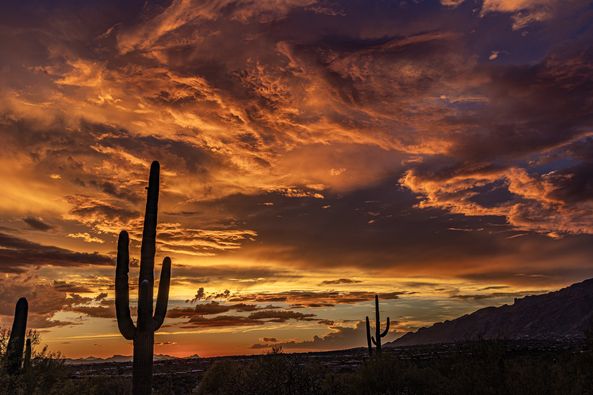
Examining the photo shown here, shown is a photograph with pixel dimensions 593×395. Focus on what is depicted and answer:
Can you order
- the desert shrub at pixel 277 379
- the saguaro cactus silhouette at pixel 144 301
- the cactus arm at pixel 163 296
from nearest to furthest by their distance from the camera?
1. the saguaro cactus silhouette at pixel 144 301
2. the cactus arm at pixel 163 296
3. the desert shrub at pixel 277 379

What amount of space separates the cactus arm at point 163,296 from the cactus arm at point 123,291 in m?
0.74

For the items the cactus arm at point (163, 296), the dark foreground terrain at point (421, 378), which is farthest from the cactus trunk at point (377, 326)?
the cactus arm at point (163, 296)

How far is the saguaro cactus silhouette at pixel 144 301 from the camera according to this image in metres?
14.6

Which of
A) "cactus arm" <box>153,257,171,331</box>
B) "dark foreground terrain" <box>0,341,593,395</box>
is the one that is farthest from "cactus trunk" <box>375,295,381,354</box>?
"cactus arm" <box>153,257,171,331</box>

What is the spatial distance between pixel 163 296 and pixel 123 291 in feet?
5.20

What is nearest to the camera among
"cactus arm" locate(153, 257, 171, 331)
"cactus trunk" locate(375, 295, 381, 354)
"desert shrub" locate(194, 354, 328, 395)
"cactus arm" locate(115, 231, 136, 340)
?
"cactus arm" locate(115, 231, 136, 340)

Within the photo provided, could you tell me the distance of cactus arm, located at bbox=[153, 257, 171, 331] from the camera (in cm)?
1545

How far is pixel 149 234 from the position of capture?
15.8m

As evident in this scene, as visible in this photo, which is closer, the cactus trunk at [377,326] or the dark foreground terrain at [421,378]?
the dark foreground terrain at [421,378]

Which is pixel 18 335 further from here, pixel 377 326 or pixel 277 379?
pixel 377 326

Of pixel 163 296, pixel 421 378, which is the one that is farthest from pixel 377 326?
pixel 163 296

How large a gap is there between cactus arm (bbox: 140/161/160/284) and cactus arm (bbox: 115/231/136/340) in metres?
0.46

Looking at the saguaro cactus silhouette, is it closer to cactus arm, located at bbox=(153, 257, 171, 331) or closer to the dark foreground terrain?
cactus arm, located at bbox=(153, 257, 171, 331)

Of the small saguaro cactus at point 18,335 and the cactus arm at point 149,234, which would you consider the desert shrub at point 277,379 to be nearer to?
the cactus arm at point 149,234
